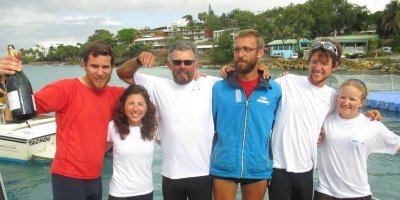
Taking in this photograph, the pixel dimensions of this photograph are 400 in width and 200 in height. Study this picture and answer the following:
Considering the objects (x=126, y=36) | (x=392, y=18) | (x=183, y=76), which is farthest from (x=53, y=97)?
(x=126, y=36)

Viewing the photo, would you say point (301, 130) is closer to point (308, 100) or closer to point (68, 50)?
point (308, 100)

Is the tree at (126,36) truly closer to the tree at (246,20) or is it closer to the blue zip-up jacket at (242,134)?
the tree at (246,20)

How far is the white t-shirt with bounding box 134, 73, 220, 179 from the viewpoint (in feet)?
12.3

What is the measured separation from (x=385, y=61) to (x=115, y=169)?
59.8m

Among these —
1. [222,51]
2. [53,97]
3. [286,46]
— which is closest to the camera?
[53,97]

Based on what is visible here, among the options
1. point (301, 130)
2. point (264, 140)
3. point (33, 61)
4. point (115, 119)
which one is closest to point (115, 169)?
point (115, 119)

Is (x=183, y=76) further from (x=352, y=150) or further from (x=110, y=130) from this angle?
(x=352, y=150)

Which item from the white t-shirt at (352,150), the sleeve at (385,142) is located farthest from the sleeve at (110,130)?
the sleeve at (385,142)

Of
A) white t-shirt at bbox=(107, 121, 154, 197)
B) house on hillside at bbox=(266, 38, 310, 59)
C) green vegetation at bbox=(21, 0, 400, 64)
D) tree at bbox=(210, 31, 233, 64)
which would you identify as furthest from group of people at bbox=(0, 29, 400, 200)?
tree at bbox=(210, 31, 233, 64)

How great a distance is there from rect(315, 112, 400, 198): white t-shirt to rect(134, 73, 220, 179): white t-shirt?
4.36ft

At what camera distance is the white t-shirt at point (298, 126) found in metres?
3.94

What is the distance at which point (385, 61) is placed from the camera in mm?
55281

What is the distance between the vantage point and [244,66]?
388cm

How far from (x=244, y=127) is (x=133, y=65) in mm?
1361
